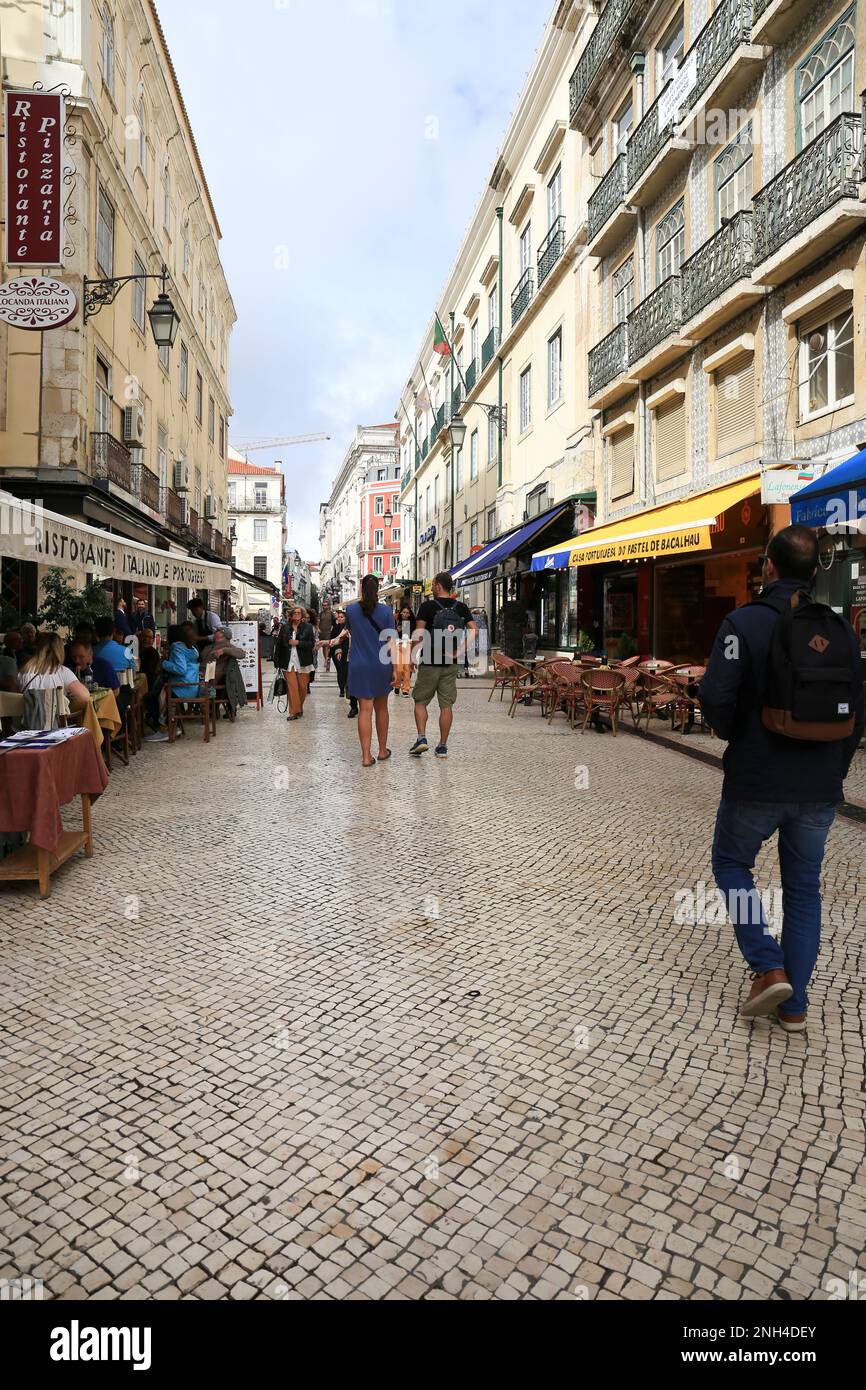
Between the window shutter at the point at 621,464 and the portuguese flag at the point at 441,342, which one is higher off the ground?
the portuguese flag at the point at 441,342

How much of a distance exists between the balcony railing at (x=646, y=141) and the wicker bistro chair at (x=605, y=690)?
1017cm

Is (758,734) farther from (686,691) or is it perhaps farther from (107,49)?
(107,49)

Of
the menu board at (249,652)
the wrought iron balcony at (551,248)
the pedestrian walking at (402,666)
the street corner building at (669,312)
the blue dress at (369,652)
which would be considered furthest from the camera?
the wrought iron balcony at (551,248)

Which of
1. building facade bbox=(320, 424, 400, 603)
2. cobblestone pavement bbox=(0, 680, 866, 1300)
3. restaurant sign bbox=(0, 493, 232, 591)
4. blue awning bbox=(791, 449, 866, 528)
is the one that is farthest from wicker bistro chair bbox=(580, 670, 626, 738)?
building facade bbox=(320, 424, 400, 603)

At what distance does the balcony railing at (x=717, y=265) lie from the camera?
12.2 meters

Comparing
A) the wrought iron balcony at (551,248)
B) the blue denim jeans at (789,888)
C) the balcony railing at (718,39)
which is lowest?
the blue denim jeans at (789,888)

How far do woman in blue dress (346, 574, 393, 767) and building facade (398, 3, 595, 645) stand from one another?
11.4 metres

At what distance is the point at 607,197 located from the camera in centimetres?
1731

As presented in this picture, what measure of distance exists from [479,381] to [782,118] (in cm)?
1801

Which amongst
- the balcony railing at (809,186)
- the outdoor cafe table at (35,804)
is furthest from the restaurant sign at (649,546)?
the outdoor cafe table at (35,804)

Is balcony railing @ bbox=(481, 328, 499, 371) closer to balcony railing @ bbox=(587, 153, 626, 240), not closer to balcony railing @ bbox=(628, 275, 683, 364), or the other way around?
balcony railing @ bbox=(587, 153, 626, 240)

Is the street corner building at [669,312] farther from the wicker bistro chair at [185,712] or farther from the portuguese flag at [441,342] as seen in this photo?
the wicker bistro chair at [185,712]
